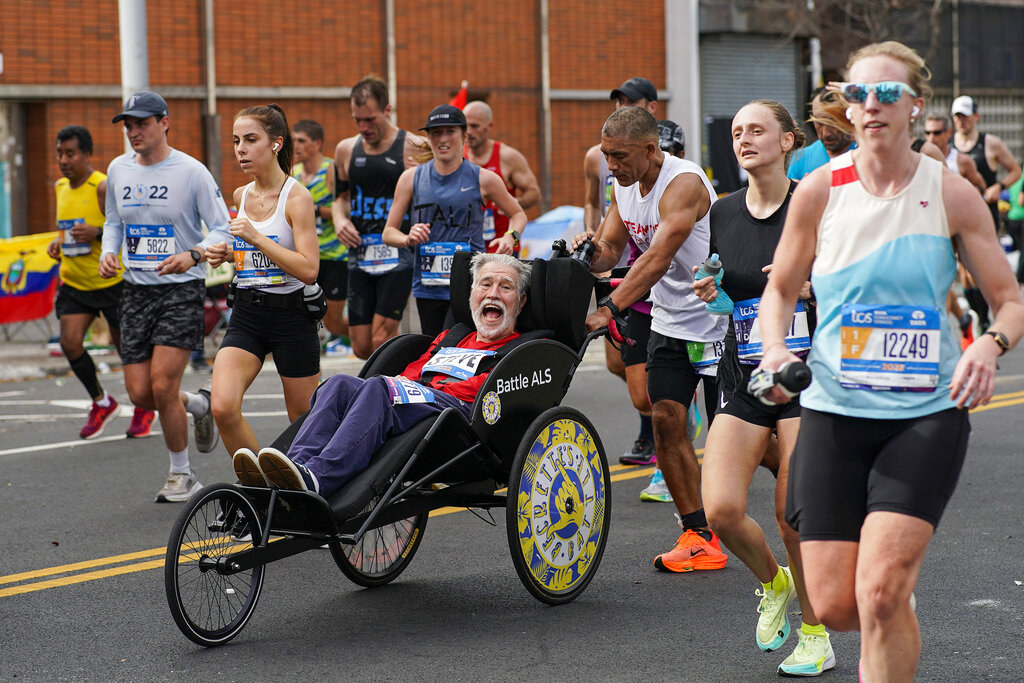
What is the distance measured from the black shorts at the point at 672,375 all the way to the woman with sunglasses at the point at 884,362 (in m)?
2.40

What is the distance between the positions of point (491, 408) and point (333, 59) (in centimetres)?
1572

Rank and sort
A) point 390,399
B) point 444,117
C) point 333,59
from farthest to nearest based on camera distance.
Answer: point 333,59
point 444,117
point 390,399

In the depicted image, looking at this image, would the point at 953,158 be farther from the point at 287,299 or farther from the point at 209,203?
the point at 287,299

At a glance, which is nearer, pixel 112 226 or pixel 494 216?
pixel 112 226

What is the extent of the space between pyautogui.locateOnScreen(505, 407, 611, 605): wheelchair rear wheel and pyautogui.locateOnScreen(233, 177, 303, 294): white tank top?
187 centimetres

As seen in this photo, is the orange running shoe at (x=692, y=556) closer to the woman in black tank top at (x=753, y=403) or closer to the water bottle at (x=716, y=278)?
the woman in black tank top at (x=753, y=403)

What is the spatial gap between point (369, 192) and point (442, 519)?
295cm

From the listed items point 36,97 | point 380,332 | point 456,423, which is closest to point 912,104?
point 456,423

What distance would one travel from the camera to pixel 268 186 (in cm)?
692

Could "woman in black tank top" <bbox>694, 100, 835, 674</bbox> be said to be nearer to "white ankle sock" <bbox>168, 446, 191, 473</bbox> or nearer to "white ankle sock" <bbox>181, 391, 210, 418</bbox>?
"white ankle sock" <bbox>181, 391, 210, 418</bbox>

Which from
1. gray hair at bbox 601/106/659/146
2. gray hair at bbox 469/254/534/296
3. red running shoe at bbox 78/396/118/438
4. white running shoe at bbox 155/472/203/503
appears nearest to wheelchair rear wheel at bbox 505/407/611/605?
gray hair at bbox 469/254/534/296

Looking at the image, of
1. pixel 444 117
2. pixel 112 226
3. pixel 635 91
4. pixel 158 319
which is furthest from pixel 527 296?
pixel 635 91

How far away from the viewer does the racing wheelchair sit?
4930 millimetres

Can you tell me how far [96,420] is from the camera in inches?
384
